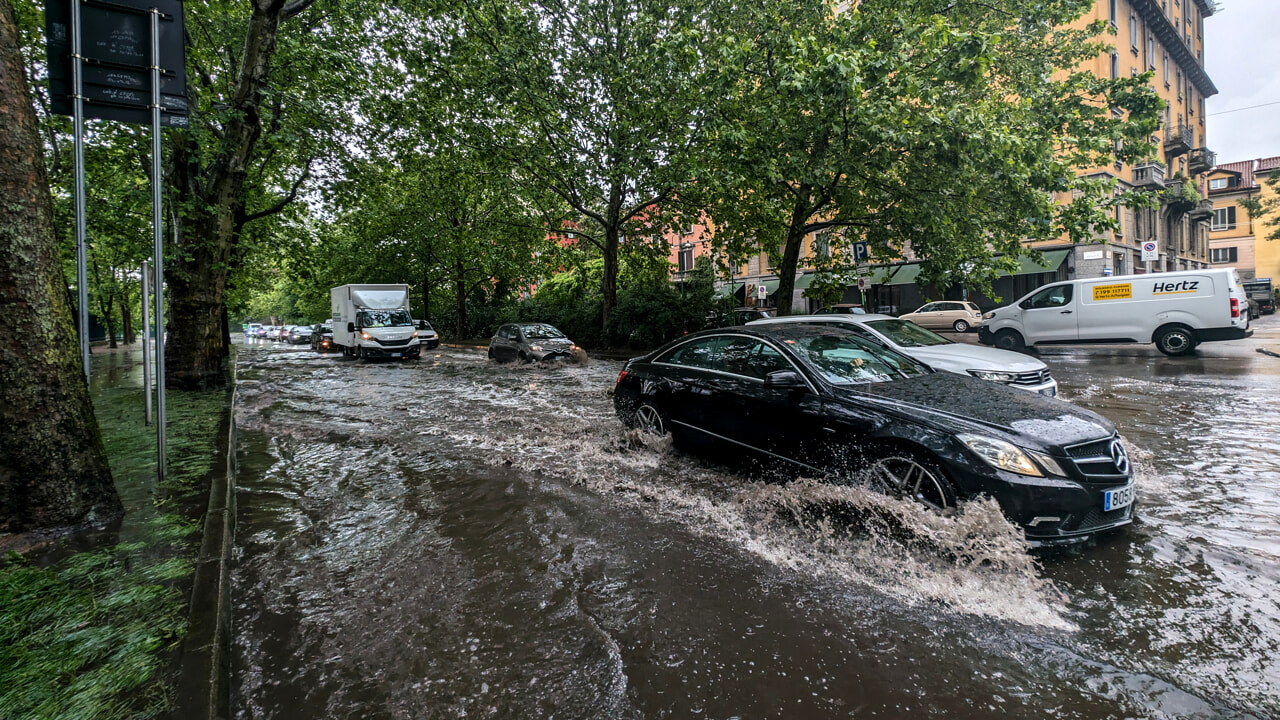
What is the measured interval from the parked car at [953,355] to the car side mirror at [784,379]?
2.13m

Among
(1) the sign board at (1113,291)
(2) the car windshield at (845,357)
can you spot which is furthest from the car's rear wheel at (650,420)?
(1) the sign board at (1113,291)

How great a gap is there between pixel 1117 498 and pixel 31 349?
21.7 feet

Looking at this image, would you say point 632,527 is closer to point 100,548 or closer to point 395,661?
point 395,661

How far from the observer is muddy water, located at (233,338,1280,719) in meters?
2.29

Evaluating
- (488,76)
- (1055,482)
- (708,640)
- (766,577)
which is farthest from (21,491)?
(488,76)

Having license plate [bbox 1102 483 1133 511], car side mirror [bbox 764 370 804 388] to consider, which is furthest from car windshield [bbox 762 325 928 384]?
license plate [bbox 1102 483 1133 511]

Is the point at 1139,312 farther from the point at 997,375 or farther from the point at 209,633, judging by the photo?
the point at 209,633

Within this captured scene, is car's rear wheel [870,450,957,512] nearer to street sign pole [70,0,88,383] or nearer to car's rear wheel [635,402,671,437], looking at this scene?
car's rear wheel [635,402,671,437]

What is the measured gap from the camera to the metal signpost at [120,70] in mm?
4215

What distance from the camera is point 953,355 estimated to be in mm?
7207

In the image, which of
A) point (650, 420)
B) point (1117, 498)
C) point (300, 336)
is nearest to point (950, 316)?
point (650, 420)

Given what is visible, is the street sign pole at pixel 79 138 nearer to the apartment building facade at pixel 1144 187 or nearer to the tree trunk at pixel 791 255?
the tree trunk at pixel 791 255

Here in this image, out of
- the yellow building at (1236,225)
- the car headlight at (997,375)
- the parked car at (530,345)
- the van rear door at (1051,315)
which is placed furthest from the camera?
the yellow building at (1236,225)

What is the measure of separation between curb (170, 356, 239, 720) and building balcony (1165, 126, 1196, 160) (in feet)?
153
